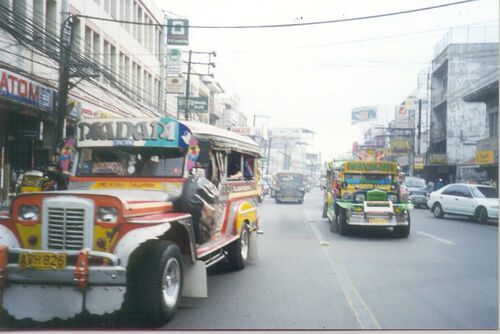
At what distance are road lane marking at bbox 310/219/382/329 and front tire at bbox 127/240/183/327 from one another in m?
2.05

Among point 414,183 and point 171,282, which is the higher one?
point 414,183

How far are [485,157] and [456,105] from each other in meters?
13.7

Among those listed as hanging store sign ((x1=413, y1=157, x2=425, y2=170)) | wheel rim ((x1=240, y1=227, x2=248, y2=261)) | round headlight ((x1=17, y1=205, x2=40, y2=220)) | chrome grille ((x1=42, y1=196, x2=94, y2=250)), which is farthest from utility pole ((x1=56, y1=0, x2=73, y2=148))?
hanging store sign ((x1=413, y1=157, x2=425, y2=170))

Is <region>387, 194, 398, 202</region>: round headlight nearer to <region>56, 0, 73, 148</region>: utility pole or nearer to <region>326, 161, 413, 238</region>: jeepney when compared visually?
<region>326, 161, 413, 238</region>: jeepney

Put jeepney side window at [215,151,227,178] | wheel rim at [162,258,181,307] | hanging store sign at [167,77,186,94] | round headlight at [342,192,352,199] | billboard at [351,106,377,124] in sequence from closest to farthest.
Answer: wheel rim at [162,258,181,307] → jeepney side window at [215,151,227,178] → round headlight at [342,192,352,199] → hanging store sign at [167,77,186,94] → billboard at [351,106,377,124]

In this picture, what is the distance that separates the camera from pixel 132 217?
4.66 meters


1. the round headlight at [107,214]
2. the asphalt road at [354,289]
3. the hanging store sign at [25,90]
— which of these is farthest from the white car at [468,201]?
the round headlight at [107,214]

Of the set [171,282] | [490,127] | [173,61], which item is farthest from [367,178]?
[490,127]

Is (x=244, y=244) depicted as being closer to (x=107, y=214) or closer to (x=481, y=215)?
(x=107, y=214)

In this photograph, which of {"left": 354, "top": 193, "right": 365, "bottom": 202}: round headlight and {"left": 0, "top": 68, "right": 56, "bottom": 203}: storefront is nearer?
{"left": 0, "top": 68, "right": 56, "bottom": 203}: storefront

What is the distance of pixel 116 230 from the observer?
4.53m

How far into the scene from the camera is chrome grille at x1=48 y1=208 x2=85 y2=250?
15.0ft

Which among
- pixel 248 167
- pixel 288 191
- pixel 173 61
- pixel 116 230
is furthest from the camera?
pixel 288 191

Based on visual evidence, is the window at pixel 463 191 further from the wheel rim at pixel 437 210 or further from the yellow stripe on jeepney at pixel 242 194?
the yellow stripe on jeepney at pixel 242 194
